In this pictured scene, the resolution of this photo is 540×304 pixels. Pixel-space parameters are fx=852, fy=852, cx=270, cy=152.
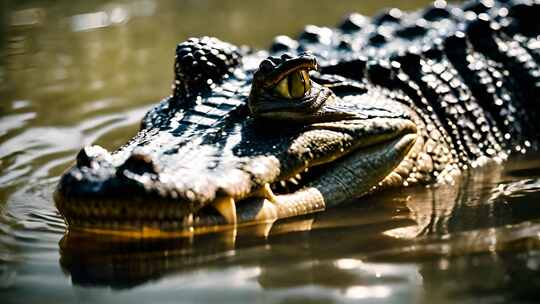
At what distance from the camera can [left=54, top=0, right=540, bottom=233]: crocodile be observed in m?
3.41

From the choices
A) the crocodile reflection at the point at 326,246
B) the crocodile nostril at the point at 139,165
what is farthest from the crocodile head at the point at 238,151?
the crocodile reflection at the point at 326,246

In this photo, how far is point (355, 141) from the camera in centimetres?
415

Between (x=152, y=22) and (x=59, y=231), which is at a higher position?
(x=152, y=22)

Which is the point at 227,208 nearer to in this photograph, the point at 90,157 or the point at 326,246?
the point at 326,246

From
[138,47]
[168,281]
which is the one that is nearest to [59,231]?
[168,281]

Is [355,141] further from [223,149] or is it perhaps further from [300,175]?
[223,149]

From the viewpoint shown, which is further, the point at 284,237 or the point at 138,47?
the point at 138,47

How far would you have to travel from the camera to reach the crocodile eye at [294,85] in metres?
3.97

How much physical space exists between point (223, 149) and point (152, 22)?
6.57 metres

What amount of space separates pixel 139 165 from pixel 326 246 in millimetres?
833

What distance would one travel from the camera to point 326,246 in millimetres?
3508

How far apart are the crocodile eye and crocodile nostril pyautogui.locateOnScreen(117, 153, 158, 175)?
0.85 metres

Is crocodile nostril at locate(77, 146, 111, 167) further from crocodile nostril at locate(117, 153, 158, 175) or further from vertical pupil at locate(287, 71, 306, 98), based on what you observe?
vertical pupil at locate(287, 71, 306, 98)

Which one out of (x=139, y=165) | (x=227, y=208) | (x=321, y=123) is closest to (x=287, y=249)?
(x=227, y=208)
